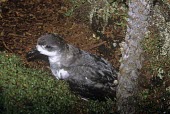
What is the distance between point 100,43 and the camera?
34.3 feet

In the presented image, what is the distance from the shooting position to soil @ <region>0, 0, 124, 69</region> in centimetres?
1002

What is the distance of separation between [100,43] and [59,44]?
263 centimetres

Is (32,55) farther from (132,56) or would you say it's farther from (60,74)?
(132,56)

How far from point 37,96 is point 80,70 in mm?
1028

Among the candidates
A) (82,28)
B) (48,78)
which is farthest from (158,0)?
(82,28)

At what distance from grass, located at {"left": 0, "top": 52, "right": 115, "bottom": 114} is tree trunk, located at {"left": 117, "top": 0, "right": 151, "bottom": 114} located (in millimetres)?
491

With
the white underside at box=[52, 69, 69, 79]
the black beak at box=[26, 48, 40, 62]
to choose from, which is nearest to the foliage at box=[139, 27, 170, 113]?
the white underside at box=[52, 69, 69, 79]

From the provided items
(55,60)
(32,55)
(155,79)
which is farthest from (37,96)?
(155,79)

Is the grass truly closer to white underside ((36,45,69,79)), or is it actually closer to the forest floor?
white underside ((36,45,69,79))

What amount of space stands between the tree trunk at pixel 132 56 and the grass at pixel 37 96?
49cm

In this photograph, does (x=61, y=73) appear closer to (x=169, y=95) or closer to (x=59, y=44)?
(x=59, y=44)

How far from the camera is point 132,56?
6.83 m

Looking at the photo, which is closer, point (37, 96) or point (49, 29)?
point (37, 96)

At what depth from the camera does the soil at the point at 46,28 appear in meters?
10.0
